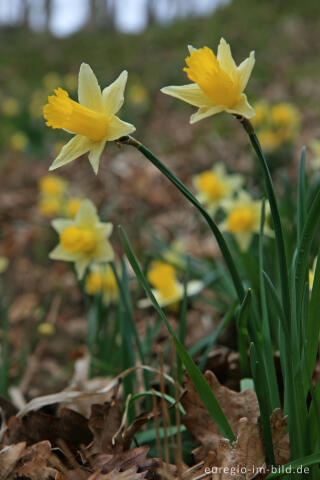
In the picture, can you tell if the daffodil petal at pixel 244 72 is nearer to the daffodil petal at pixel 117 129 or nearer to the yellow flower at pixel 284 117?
the daffodil petal at pixel 117 129

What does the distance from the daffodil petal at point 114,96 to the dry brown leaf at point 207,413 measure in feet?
2.02

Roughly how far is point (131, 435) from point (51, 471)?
0.19 metres

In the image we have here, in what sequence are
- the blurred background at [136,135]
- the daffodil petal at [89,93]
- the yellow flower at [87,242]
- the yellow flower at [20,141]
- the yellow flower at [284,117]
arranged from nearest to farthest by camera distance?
the daffodil petal at [89,93], the yellow flower at [87,242], the blurred background at [136,135], the yellow flower at [284,117], the yellow flower at [20,141]

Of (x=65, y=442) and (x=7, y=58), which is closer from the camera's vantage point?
(x=65, y=442)

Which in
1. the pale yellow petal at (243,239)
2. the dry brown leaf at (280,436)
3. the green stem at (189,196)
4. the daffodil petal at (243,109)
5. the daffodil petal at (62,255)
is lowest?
the dry brown leaf at (280,436)

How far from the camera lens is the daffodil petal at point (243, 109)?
2.41 ft

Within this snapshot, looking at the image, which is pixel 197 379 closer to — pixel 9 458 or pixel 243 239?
pixel 9 458

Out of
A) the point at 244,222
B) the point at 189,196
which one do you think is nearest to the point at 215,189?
the point at 244,222

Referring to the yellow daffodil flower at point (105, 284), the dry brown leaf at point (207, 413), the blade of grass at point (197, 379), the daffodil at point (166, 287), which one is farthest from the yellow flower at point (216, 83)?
the yellow daffodil flower at point (105, 284)

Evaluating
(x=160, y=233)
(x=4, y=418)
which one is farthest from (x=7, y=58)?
(x=4, y=418)

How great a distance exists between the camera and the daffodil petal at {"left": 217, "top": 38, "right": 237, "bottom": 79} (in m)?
0.77

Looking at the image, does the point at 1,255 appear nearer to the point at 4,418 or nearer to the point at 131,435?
the point at 4,418

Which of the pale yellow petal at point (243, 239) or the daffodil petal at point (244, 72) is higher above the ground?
the daffodil petal at point (244, 72)

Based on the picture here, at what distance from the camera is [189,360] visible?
812mm
